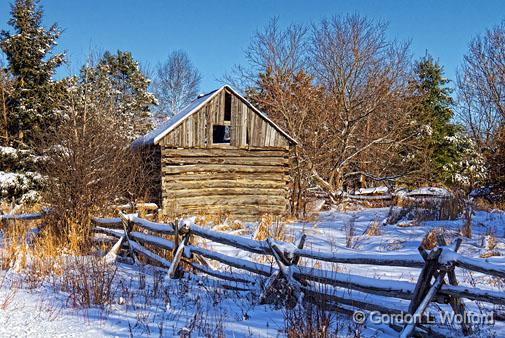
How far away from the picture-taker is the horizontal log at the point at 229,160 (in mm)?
14242

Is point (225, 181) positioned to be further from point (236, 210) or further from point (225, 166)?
point (236, 210)

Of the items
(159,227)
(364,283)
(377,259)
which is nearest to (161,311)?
(364,283)

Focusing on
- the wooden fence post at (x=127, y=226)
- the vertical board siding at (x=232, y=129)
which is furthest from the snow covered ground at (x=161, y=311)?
the vertical board siding at (x=232, y=129)

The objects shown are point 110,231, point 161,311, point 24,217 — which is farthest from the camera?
point 24,217

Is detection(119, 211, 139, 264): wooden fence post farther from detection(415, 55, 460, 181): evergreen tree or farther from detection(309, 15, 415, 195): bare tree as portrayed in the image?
detection(415, 55, 460, 181): evergreen tree

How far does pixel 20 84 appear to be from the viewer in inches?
741

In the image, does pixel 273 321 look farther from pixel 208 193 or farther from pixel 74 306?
pixel 208 193

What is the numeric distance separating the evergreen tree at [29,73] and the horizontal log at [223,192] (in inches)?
310

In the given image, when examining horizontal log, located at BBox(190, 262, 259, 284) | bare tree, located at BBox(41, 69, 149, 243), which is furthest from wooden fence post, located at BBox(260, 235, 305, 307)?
bare tree, located at BBox(41, 69, 149, 243)

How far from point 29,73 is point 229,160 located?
418 inches

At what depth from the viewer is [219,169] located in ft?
49.3

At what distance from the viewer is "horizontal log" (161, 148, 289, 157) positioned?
14.2m

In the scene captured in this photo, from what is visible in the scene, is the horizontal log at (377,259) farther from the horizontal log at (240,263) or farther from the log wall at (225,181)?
the log wall at (225,181)

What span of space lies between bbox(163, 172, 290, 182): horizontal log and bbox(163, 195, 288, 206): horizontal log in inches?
25.3
